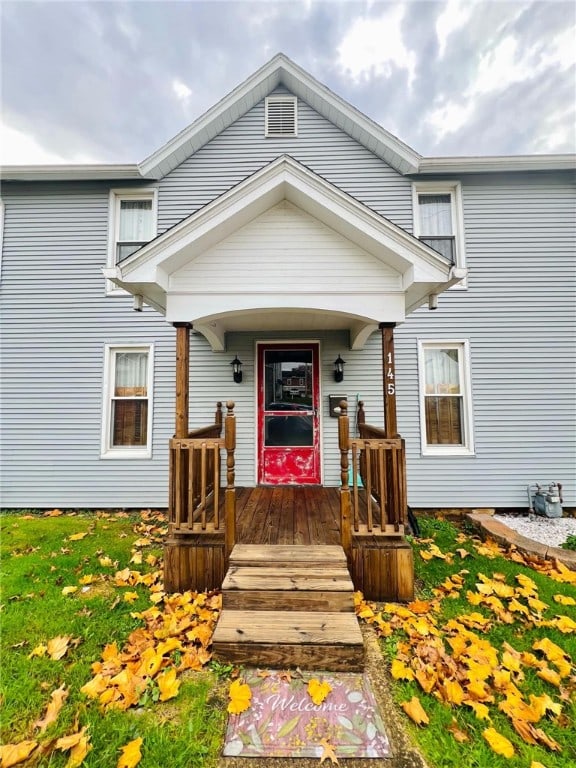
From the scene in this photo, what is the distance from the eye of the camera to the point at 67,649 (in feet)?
7.80

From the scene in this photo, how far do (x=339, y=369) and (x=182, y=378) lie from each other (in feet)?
8.99

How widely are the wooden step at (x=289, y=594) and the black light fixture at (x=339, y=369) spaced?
311 centimetres

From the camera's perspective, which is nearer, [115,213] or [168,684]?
[168,684]

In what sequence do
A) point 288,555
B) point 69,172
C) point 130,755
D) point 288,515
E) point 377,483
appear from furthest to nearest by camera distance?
point 69,172 < point 288,515 < point 377,483 < point 288,555 < point 130,755

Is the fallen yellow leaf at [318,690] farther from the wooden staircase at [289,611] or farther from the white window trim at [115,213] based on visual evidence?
the white window trim at [115,213]

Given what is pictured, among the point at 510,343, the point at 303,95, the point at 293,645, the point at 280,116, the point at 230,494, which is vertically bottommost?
the point at 293,645

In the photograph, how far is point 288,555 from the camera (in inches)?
112

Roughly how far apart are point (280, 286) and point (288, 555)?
8.62ft

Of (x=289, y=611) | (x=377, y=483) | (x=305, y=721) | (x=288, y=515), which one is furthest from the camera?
(x=288, y=515)

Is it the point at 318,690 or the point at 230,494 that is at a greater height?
the point at 230,494

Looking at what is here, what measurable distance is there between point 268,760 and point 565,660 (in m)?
2.21

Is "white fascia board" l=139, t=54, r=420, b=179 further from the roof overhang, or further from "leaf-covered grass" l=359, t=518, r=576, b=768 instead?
"leaf-covered grass" l=359, t=518, r=576, b=768

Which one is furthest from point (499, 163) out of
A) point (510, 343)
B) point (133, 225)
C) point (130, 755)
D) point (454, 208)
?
point (130, 755)

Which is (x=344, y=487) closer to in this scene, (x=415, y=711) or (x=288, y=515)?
(x=288, y=515)
